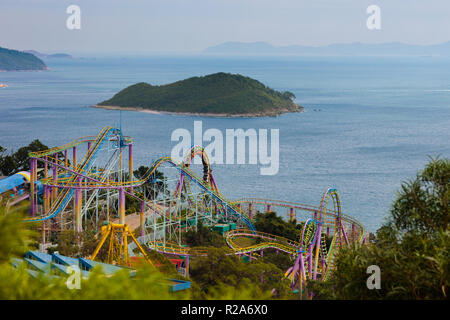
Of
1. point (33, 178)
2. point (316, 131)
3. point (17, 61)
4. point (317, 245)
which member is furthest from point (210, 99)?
point (17, 61)

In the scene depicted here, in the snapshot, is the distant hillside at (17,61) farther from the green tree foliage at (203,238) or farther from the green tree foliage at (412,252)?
the green tree foliage at (412,252)

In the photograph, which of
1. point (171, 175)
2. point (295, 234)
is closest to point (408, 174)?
point (171, 175)

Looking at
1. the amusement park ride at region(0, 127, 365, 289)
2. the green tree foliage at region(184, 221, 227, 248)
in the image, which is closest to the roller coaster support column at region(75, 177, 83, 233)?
the amusement park ride at region(0, 127, 365, 289)

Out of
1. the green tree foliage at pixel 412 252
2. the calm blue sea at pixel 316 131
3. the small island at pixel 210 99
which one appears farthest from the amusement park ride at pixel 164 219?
the small island at pixel 210 99

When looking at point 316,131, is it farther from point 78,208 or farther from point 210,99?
point 78,208
